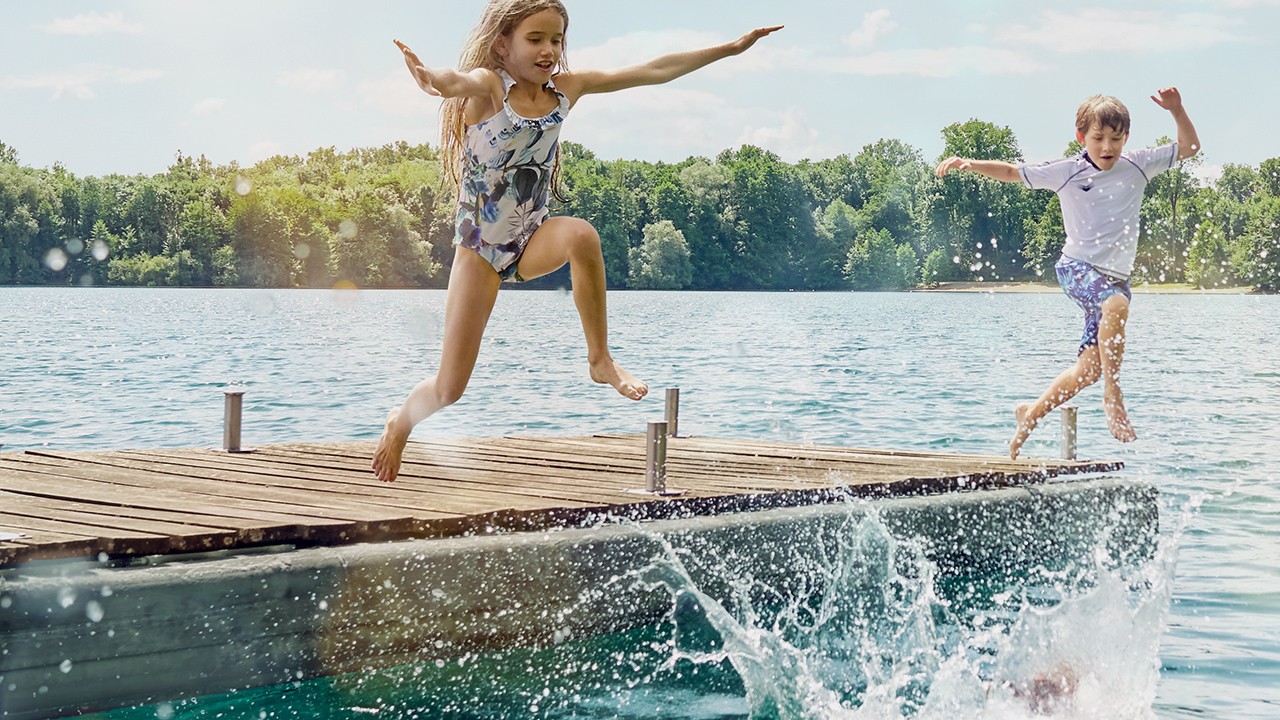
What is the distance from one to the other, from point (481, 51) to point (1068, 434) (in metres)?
6.13

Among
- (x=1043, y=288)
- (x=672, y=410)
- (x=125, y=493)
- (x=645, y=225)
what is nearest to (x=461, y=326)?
(x=125, y=493)

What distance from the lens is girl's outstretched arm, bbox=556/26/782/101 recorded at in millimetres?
5391

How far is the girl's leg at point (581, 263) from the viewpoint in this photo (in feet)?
17.7

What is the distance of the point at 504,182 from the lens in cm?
551

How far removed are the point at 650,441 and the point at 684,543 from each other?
62 centimetres

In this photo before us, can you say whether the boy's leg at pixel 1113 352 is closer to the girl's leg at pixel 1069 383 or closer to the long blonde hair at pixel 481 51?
the girl's leg at pixel 1069 383

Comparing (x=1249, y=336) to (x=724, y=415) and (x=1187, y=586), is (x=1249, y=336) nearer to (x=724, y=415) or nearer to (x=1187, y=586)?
(x=724, y=415)

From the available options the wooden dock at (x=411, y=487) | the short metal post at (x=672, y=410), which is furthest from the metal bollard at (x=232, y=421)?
the short metal post at (x=672, y=410)

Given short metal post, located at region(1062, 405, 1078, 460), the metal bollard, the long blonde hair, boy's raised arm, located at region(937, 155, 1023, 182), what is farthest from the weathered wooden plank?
short metal post, located at region(1062, 405, 1078, 460)

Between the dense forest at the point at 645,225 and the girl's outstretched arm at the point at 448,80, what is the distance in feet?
240

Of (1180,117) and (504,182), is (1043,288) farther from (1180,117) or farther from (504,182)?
(504,182)

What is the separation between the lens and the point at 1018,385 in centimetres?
3081

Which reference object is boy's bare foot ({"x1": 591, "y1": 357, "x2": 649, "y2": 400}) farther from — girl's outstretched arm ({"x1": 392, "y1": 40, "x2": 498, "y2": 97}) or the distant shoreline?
the distant shoreline

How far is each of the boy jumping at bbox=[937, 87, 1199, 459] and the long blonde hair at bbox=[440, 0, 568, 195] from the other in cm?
269
